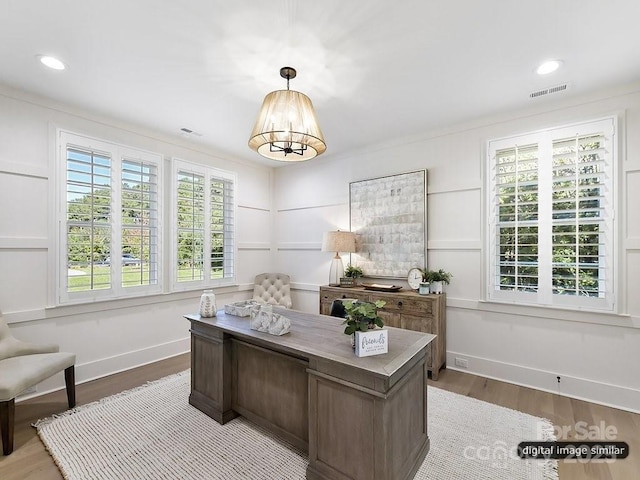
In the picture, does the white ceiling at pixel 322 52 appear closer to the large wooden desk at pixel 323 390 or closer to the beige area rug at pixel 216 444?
the large wooden desk at pixel 323 390

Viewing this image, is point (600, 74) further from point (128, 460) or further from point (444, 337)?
point (128, 460)

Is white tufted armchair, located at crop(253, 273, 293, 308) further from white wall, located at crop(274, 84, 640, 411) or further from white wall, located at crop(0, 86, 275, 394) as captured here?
white wall, located at crop(0, 86, 275, 394)

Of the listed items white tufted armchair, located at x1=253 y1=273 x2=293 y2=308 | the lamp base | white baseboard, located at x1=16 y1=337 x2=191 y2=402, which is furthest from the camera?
white tufted armchair, located at x1=253 y1=273 x2=293 y2=308

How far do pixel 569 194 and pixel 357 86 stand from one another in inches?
90.3

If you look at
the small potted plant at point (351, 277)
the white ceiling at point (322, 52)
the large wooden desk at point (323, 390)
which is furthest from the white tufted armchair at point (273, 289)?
the white ceiling at point (322, 52)

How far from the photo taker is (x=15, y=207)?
2.88m

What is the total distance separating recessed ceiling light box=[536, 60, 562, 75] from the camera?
2.42 meters

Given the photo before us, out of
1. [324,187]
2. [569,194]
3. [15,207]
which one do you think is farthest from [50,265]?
[569,194]

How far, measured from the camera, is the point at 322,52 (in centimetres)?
229

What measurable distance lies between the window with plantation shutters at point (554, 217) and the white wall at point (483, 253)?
100mm

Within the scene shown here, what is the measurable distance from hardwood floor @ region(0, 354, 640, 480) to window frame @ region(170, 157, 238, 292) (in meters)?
1.03

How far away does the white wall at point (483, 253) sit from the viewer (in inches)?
107

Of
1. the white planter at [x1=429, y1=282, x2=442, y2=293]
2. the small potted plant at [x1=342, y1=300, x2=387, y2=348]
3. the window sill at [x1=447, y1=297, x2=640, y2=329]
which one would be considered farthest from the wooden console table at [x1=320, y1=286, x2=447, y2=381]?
the small potted plant at [x1=342, y1=300, x2=387, y2=348]

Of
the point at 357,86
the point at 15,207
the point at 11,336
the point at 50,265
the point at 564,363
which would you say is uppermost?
the point at 357,86
